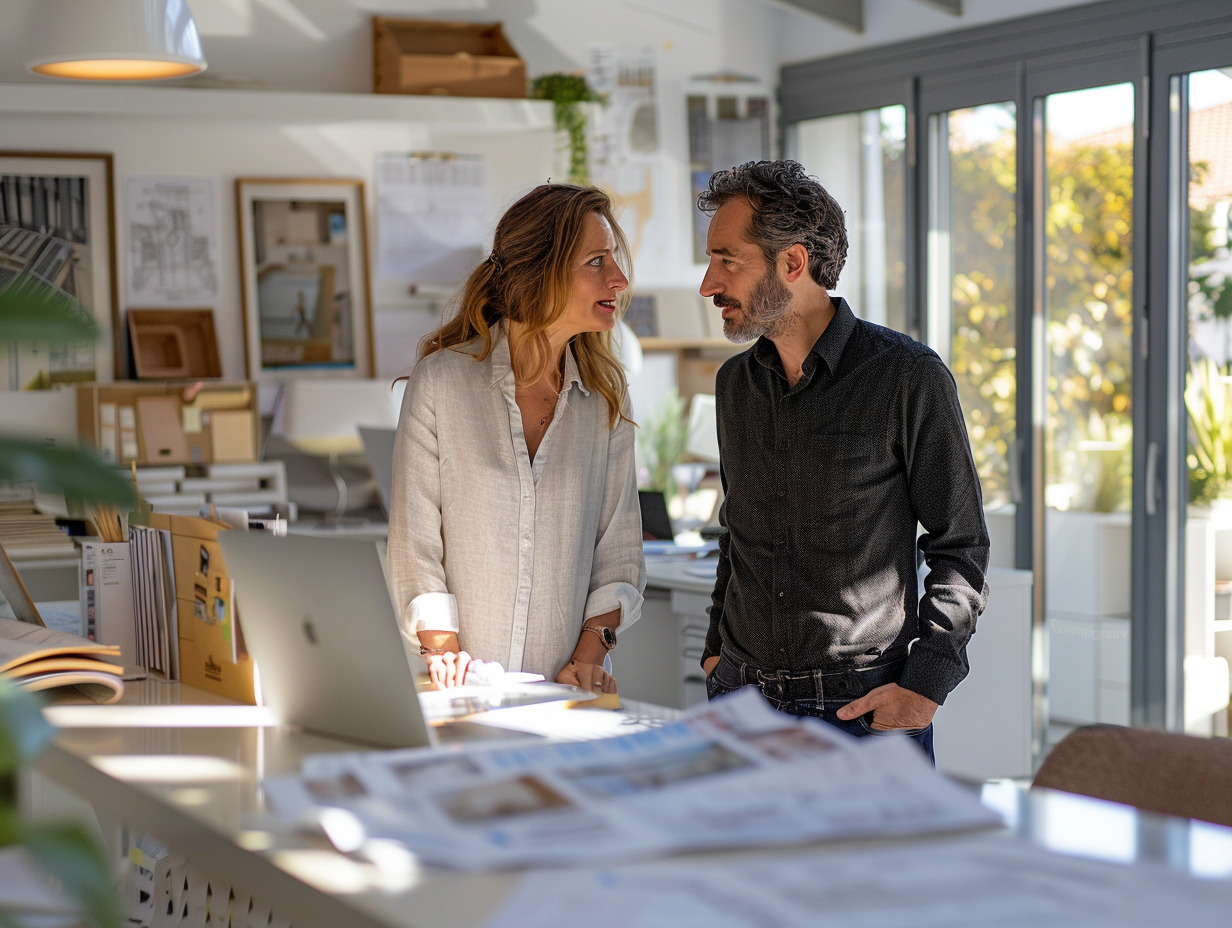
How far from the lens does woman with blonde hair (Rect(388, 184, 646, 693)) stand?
7.12 feet

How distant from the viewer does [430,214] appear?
19.0 feet

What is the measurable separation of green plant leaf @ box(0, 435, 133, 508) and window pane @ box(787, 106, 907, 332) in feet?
16.7

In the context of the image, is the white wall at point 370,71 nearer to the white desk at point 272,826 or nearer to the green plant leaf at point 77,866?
the white desk at point 272,826

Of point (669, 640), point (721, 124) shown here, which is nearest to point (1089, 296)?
point (721, 124)

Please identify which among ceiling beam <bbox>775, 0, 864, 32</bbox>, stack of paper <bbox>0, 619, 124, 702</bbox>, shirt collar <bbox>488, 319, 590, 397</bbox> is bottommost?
stack of paper <bbox>0, 619, 124, 702</bbox>

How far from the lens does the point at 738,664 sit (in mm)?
2219

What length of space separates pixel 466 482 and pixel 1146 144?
3453mm

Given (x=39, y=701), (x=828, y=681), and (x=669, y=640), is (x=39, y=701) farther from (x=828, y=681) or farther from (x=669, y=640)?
(x=669, y=640)

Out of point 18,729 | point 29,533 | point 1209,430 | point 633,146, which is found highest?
point 633,146

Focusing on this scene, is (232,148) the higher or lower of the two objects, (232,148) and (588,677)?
the higher

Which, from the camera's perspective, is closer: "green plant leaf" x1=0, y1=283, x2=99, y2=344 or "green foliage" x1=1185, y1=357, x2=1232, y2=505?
"green plant leaf" x1=0, y1=283, x2=99, y2=344

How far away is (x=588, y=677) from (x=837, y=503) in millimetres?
473

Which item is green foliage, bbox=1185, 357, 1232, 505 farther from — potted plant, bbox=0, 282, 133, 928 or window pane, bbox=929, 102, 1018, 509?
potted plant, bbox=0, 282, 133, 928

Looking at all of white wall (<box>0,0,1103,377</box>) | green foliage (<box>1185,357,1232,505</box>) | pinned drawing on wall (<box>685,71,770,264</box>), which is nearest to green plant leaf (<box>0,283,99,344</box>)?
white wall (<box>0,0,1103,377</box>)
